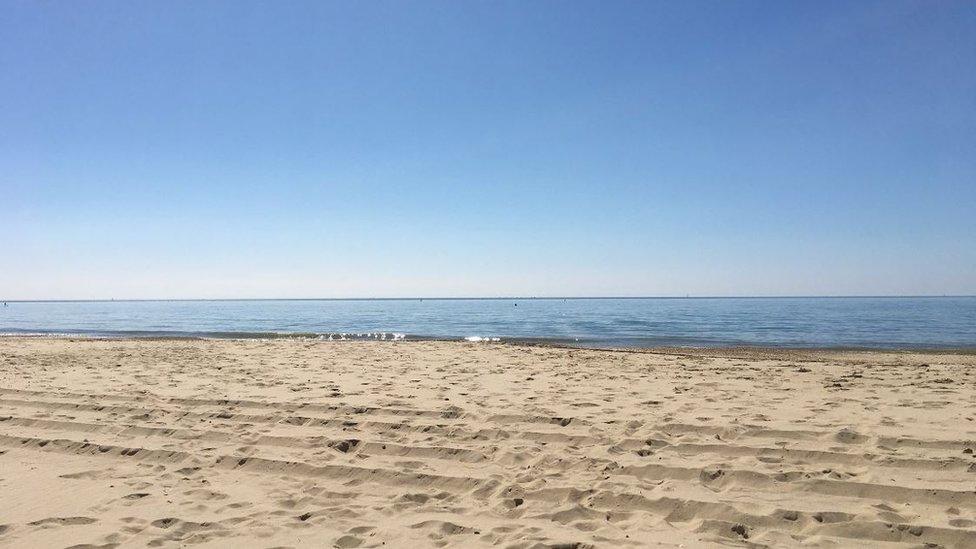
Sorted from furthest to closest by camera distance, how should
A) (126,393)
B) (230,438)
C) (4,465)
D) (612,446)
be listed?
1. (126,393)
2. (230,438)
3. (612,446)
4. (4,465)

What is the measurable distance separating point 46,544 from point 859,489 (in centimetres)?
678

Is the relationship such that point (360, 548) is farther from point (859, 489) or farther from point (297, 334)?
point (297, 334)

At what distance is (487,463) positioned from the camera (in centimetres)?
598

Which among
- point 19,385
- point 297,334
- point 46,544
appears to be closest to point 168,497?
point 46,544

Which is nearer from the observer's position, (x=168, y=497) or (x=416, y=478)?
(x=168, y=497)

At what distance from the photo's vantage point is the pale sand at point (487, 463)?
4395mm

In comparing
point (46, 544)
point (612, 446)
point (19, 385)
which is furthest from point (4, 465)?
point (612, 446)

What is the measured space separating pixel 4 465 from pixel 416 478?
4.55 m

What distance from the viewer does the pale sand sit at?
4395mm

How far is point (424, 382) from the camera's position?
10961 mm

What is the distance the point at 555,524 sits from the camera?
4508 mm

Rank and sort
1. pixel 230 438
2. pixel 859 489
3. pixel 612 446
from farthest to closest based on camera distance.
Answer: pixel 230 438
pixel 612 446
pixel 859 489

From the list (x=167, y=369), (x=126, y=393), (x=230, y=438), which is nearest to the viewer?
(x=230, y=438)

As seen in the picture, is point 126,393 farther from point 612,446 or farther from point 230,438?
point 612,446
